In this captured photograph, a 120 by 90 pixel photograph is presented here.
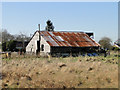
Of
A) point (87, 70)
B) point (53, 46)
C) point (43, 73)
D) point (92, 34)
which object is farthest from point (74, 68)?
point (92, 34)

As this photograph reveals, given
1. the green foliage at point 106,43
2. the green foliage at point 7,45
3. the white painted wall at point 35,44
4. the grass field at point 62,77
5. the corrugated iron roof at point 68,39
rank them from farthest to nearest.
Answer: the green foliage at point 7,45 < the green foliage at point 106,43 < the corrugated iron roof at point 68,39 < the white painted wall at point 35,44 < the grass field at point 62,77

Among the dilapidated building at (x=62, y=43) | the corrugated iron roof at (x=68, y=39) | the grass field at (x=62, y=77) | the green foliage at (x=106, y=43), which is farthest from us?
the green foliage at (x=106, y=43)

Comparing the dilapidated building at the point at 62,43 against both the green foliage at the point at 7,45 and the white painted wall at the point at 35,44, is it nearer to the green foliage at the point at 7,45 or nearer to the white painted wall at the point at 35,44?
the white painted wall at the point at 35,44

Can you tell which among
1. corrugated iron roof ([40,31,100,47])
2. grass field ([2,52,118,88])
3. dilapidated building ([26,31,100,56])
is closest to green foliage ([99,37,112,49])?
dilapidated building ([26,31,100,56])

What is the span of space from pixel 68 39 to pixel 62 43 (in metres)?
2.53

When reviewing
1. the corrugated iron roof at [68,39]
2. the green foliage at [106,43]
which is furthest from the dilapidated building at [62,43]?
the green foliage at [106,43]

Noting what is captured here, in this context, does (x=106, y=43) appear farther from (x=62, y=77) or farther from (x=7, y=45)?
(x=62, y=77)

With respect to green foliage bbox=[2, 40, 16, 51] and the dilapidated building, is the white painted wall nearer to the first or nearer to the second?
the dilapidated building

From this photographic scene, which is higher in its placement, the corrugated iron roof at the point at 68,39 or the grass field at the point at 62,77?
the corrugated iron roof at the point at 68,39

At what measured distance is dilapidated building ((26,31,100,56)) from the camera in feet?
121

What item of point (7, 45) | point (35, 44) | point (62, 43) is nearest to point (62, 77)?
point (62, 43)

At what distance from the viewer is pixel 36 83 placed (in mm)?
12320

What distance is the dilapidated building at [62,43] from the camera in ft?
121

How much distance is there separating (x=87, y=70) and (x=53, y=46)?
2300cm
